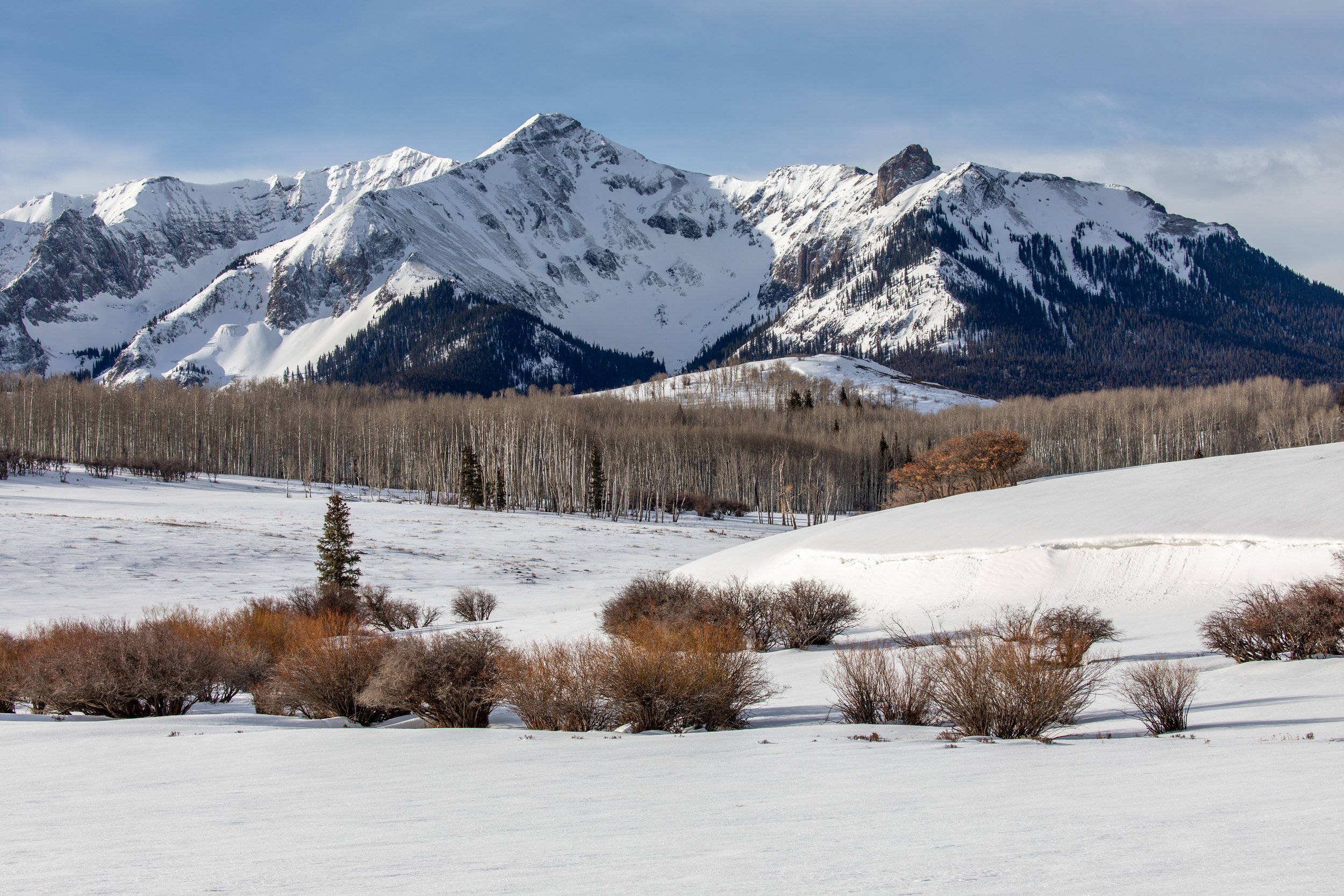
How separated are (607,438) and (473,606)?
269 feet

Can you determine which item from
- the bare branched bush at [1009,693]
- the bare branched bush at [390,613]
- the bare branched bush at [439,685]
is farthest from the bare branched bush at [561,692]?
the bare branched bush at [390,613]

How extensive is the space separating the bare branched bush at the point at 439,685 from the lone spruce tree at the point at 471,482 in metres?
75.7

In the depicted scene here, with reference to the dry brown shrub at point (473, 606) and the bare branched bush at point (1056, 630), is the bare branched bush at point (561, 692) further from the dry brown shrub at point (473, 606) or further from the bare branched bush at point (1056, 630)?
the dry brown shrub at point (473, 606)

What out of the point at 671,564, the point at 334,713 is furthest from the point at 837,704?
the point at 671,564

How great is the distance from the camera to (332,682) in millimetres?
15242

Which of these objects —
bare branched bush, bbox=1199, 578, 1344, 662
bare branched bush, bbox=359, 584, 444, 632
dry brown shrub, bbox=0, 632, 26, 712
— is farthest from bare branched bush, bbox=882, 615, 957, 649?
dry brown shrub, bbox=0, 632, 26, 712

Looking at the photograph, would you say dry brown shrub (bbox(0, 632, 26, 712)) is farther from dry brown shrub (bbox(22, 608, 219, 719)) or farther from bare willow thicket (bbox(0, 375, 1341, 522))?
bare willow thicket (bbox(0, 375, 1341, 522))

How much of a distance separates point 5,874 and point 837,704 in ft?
36.9

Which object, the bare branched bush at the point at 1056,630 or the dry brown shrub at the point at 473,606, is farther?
the dry brown shrub at the point at 473,606

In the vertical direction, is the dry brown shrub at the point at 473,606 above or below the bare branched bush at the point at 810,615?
below

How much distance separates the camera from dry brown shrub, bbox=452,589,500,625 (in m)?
33.3

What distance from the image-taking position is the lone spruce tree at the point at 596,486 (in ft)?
321

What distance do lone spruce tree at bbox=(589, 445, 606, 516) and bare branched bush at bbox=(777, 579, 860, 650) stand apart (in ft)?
246

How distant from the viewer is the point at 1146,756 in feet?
32.4
